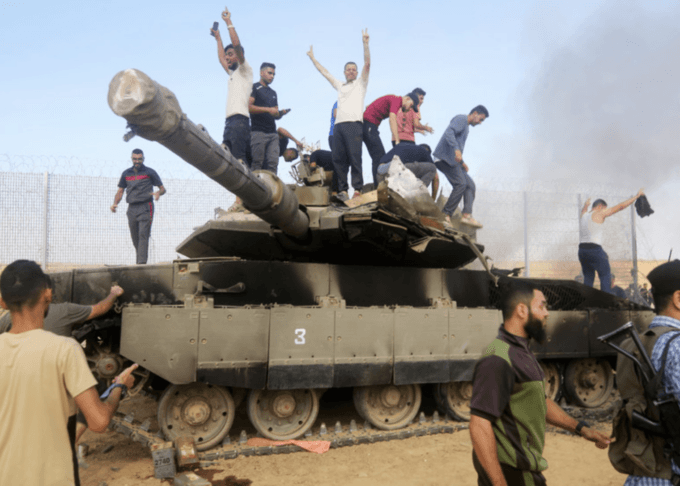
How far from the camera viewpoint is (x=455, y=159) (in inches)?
388

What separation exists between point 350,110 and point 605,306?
5188mm

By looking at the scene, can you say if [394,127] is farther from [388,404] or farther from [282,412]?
[282,412]

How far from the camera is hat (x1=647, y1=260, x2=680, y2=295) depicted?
9.49 ft

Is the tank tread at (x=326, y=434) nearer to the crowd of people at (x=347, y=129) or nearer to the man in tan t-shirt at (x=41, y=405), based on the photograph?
the crowd of people at (x=347, y=129)

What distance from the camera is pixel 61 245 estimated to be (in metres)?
13.4

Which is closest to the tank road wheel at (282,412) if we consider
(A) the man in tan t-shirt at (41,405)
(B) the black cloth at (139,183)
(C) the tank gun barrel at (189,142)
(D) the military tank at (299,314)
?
(D) the military tank at (299,314)

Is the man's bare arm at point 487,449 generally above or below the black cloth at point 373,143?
below

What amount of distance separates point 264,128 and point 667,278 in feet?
23.9

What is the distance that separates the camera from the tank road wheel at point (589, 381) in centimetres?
887

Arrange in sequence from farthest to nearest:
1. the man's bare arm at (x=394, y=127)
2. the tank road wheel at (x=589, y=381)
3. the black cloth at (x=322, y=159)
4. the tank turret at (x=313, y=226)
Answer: the black cloth at (x=322, y=159) < the man's bare arm at (x=394, y=127) < the tank road wheel at (x=589, y=381) < the tank turret at (x=313, y=226)

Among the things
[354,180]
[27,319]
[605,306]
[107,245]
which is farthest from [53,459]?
[107,245]

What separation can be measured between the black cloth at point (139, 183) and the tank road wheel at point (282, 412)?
17.7 ft

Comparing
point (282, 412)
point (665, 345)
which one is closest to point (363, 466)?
point (282, 412)

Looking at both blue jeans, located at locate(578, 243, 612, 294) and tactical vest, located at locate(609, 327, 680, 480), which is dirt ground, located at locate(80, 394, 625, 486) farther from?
blue jeans, located at locate(578, 243, 612, 294)
